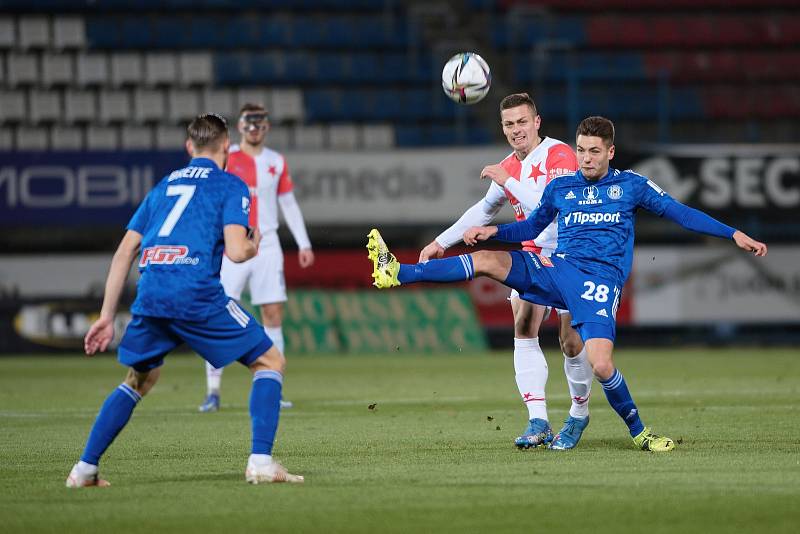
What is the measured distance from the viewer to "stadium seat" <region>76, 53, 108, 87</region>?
23.7 meters

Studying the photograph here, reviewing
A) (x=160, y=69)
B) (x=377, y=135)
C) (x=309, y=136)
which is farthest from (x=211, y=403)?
(x=160, y=69)

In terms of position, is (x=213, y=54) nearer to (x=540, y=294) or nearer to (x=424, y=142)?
(x=424, y=142)

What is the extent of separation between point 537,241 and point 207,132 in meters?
2.89

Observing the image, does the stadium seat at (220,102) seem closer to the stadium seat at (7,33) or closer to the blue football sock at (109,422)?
→ the stadium seat at (7,33)

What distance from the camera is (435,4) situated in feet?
87.4

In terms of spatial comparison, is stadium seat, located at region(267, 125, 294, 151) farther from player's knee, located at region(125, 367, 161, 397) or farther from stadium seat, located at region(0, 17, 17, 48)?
player's knee, located at region(125, 367, 161, 397)

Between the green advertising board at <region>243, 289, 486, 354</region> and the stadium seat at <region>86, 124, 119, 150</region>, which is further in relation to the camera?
the stadium seat at <region>86, 124, 119, 150</region>

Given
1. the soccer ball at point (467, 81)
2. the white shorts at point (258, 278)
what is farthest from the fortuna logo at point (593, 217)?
the white shorts at point (258, 278)

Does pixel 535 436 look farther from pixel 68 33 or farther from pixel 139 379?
pixel 68 33

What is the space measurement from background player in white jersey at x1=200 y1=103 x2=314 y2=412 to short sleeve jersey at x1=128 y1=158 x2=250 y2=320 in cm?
516

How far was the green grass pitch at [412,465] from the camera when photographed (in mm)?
5363

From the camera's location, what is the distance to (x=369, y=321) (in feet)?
69.4

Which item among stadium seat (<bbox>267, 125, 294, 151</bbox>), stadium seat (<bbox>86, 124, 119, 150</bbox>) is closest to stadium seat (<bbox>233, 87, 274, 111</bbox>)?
stadium seat (<bbox>267, 125, 294, 151</bbox>)

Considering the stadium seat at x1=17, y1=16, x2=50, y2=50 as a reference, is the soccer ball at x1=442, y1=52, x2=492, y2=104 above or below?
below
